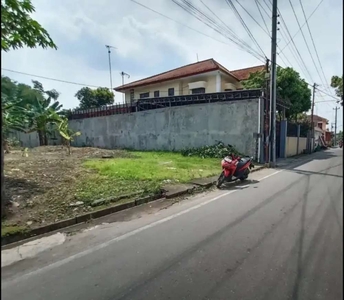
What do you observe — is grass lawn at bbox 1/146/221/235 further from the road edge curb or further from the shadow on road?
the shadow on road

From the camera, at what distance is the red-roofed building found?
21344 mm

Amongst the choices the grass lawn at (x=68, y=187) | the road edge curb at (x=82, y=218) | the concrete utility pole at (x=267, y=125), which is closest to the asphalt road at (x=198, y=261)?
the road edge curb at (x=82, y=218)

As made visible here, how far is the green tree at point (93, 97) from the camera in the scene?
Result: 31203 millimetres

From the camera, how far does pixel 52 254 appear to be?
3.40 m

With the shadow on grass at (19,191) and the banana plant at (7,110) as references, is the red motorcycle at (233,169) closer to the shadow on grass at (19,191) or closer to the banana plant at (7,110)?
the shadow on grass at (19,191)

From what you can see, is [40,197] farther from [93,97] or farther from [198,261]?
[93,97]

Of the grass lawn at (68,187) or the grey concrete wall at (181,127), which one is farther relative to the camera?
the grey concrete wall at (181,127)

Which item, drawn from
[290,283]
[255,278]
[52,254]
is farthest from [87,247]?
[290,283]

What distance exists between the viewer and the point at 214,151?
1443 cm

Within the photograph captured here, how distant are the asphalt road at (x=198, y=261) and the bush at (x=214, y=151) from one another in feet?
30.6

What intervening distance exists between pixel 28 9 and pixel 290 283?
5559mm

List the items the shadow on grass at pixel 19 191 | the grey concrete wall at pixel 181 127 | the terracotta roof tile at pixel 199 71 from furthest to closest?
the terracotta roof tile at pixel 199 71 → the grey concrete wall at pixel 181 127 → the shadow on grass at pixel 19 191

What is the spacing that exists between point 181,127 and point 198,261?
45.3ft

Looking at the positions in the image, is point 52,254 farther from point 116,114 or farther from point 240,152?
point 116,114
